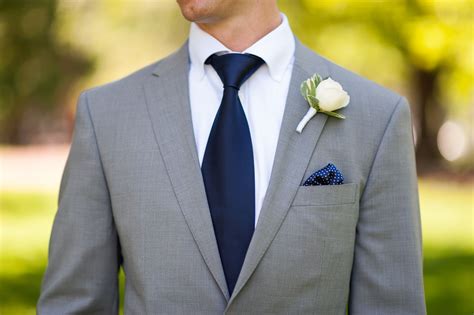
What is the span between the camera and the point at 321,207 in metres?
2.43

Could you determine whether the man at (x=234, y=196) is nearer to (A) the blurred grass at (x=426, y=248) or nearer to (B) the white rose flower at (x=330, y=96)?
(B) the white rose flower at (x=330, y=96)

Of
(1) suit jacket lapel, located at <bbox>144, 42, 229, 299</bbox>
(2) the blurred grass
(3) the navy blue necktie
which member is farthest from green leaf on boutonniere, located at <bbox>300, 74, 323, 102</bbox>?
(2) the blurred grass

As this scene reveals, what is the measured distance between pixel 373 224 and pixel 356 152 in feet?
0.77

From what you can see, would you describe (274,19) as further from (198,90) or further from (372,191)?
(372,191)

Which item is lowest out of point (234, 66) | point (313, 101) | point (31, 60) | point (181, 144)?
point (181, 144)

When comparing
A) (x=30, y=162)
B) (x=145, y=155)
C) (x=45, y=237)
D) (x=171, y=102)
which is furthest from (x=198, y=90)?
(x=30, y=162)

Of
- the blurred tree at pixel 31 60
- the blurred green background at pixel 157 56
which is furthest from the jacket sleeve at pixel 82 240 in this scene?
the blurred tree at pixel 31 60

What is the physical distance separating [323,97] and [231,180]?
0.39 meters

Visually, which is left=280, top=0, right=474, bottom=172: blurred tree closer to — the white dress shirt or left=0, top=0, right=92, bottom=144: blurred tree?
left=0, top=0, right=92, bottom=144: blurred tree

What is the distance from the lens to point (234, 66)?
258 centimetres

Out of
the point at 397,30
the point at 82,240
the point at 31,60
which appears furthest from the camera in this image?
the point at 31,60

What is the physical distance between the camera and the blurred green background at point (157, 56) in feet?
27.4

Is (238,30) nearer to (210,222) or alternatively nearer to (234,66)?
(234,66)

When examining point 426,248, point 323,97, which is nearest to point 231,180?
point 323,97
